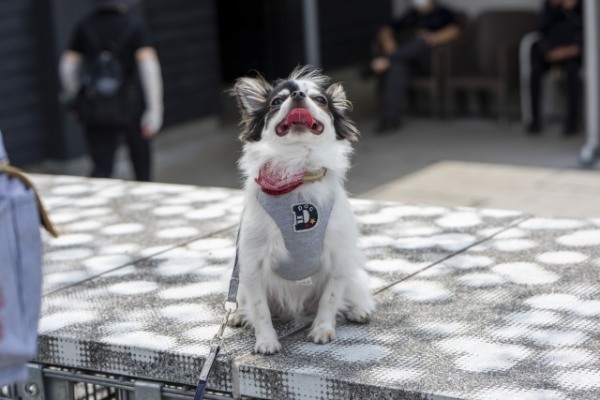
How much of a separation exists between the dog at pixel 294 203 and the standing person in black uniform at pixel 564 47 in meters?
8.15

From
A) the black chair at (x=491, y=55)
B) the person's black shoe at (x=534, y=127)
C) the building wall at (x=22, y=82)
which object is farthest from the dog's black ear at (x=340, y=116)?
the black chair at (x=491, y=55)

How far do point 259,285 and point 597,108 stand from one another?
24.3 ft

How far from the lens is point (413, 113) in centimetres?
1404

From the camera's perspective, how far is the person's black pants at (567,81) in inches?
471

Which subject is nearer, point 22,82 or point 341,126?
point 341,126

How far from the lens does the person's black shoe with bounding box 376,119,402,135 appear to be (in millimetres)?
13133

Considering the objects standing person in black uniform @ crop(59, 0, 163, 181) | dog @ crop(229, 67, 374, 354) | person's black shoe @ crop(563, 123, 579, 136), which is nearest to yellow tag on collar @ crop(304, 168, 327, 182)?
dog @ crop(229, 67, 374, 354)

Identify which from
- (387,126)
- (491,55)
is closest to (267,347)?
(387,126)

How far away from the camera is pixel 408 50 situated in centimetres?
1316

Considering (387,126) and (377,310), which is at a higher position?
(377,310)

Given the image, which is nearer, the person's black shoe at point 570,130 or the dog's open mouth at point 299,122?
the dog's open mouth at point 299,122

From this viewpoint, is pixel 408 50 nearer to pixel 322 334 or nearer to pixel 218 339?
pixel 322 334

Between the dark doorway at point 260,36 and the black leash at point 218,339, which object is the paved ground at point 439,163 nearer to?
the dark doorway at point 260,36

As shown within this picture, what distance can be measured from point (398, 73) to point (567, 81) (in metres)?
2.11
